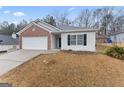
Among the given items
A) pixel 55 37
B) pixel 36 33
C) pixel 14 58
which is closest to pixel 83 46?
pixel 55 37

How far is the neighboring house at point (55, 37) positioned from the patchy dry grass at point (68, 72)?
1.83m

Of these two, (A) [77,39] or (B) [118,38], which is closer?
(B) [118,38]

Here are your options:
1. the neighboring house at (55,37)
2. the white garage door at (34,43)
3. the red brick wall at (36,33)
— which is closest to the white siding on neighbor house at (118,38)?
the neighboring house at (55,37)

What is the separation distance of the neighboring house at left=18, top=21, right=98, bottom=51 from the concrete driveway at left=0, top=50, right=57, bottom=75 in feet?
2.09

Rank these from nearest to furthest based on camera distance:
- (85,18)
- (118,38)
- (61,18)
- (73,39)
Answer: (85,18) < (118,38) < (61,18) < (73,39)

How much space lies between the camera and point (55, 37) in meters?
11.7

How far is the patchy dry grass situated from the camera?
7.14 meters

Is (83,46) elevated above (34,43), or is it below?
below

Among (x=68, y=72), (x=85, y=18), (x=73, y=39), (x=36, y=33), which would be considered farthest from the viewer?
(x=73, y=39)

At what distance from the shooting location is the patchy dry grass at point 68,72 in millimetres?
7141

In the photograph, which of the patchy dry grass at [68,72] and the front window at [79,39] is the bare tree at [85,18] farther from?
the patchy dry grass at [68,72]

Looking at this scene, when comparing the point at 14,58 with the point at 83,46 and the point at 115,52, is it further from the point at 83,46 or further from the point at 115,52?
the point at 115,52

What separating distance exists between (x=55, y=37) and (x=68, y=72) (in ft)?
14.6
